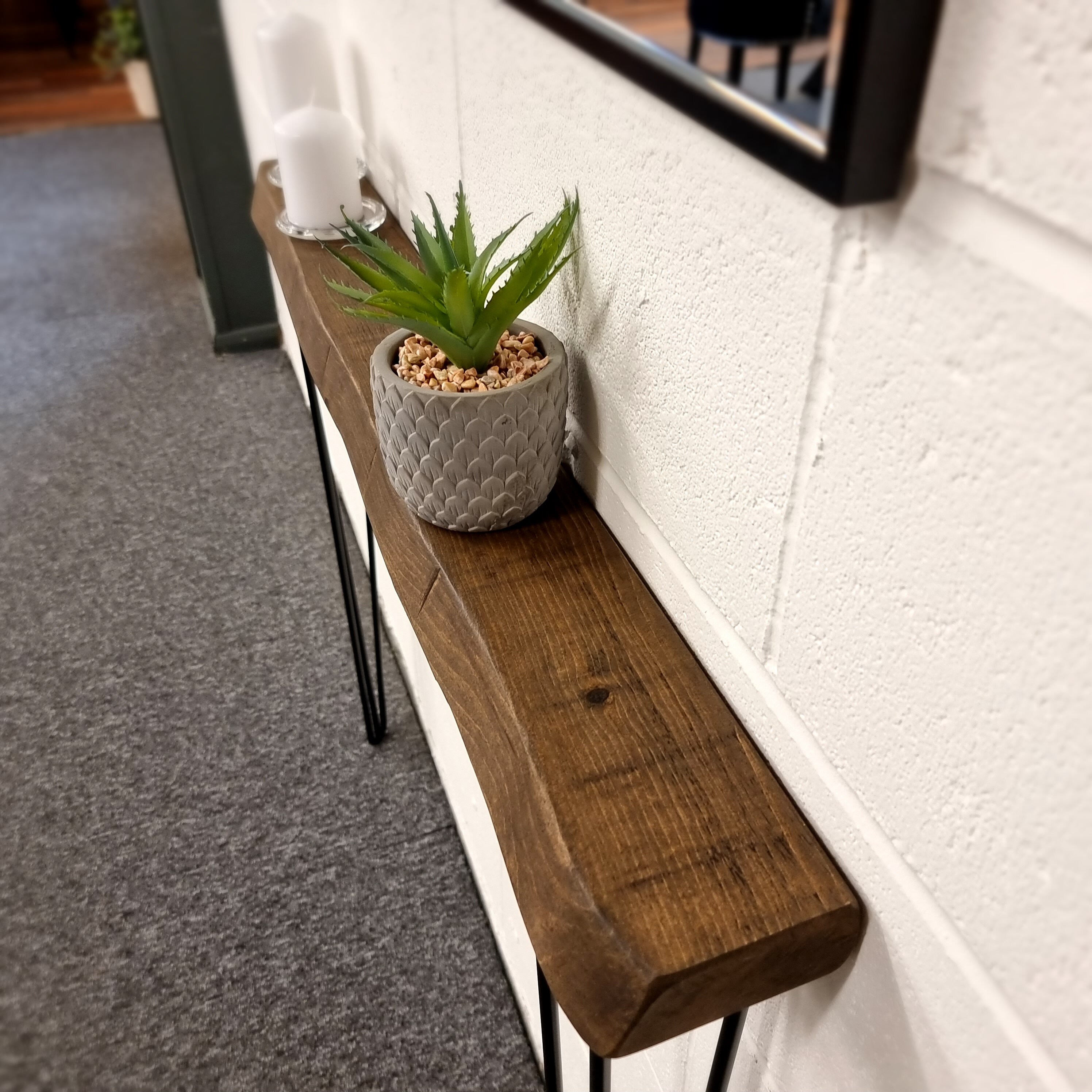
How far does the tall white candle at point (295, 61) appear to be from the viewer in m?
1.05

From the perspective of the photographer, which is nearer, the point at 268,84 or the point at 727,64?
the point at 727,64

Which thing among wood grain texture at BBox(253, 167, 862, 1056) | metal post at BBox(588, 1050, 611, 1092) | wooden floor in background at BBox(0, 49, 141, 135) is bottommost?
wooden floor in background at BBox(0, 49, 141, 135)

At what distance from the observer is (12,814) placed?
1311 millimetres

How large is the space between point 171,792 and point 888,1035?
44.3 inches

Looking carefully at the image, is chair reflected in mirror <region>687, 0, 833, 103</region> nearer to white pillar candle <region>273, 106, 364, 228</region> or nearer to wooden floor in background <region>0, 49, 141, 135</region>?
white pillar candle <region>273, 106, 364, 228</region>

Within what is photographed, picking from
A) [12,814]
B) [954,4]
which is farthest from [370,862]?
[954,4]

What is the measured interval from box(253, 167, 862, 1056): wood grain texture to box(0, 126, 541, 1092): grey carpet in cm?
69

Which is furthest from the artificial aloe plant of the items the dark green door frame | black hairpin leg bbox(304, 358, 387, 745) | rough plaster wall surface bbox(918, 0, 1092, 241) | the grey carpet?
the dark green door frame

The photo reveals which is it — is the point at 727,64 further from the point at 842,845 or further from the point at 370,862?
the point at 370,862

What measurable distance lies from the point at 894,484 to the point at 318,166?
0.78m

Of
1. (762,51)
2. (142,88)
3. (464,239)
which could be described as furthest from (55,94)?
(762,51)

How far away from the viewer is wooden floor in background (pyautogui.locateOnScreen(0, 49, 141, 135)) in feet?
12.4

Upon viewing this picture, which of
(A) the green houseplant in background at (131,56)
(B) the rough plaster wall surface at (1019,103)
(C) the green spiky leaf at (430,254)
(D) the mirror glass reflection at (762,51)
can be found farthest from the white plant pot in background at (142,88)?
(B) the rough plaster wall surface at (1019,103)

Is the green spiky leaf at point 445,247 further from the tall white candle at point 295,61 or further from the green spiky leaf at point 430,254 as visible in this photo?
the tall white candle at point 295,61
